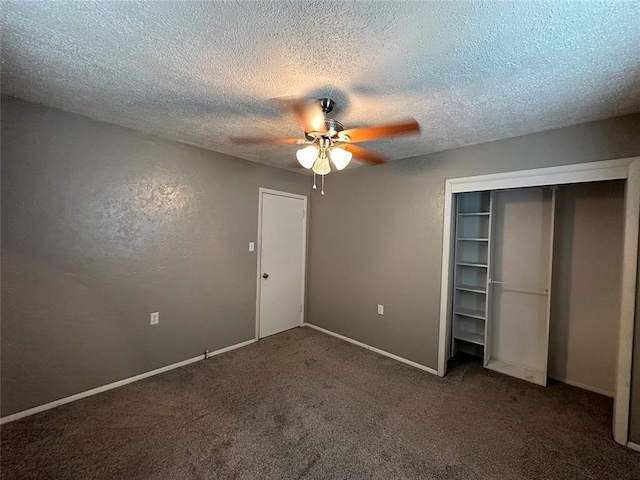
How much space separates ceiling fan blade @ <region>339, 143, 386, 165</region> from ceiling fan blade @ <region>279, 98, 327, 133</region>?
0.60 meters

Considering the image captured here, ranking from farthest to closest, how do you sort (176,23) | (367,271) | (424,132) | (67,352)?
(367,271) → (424,132) → (67,352) → (176,23)

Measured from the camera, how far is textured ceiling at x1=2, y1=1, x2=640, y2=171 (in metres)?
1.12

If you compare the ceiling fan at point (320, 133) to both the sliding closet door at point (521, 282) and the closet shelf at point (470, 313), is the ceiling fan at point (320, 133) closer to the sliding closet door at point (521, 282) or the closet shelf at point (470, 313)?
the sliding closet door at point (521, 282)

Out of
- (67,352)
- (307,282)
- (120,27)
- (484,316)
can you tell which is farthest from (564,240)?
(67,352)

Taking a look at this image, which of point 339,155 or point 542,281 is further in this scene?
point 542,281

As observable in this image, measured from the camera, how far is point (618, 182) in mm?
2457

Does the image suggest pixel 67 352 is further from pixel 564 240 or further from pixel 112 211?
pixel 564 240

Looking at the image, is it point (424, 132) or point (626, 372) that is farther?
point (424, 132)

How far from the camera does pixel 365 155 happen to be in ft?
9.77

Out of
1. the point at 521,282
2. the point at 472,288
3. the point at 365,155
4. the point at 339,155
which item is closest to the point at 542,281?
the point at 521,282

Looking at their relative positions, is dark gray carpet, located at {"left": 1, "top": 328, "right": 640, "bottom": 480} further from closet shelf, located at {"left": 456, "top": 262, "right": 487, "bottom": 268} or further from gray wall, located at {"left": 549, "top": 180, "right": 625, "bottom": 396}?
closet shelf, located at {"left": 456, "top": 262, "right": 487, "bottom": 268}

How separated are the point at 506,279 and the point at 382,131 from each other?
222 cm

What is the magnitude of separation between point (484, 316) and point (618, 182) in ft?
5.72

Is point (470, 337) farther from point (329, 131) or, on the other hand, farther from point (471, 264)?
point (329, 131)
